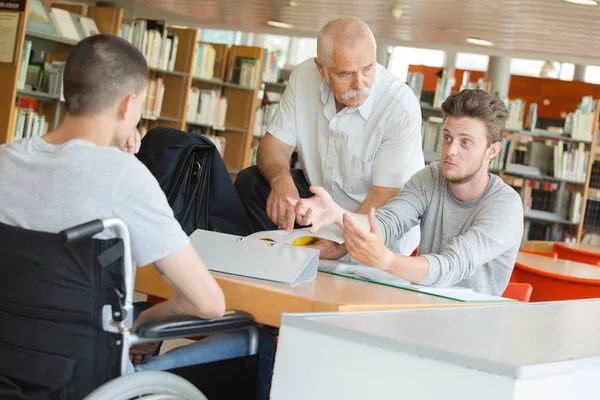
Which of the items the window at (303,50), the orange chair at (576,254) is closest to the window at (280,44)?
the window at (303,50)

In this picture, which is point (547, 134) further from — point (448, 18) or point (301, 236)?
point (301, 236)

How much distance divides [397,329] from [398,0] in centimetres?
767

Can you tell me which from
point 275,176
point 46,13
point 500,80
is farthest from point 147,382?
point 500,80

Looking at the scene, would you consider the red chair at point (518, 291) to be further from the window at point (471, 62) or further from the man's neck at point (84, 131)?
the window at point (471, 62)

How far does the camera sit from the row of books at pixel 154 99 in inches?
338

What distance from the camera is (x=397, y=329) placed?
1.41 metres

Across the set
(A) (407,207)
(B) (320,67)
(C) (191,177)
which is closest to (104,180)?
(C) (191,177)

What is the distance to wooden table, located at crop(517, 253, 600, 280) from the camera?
404cm

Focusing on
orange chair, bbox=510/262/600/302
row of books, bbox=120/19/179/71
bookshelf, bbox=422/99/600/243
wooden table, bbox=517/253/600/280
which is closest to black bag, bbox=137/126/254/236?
orange chair, bbox=510/262/600/302

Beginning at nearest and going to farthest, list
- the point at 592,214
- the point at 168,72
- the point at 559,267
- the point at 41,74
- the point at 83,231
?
the point at 83,231 → the point at 559,267 → the point at 41,74 → the point at 168,72 → the point at 592,214

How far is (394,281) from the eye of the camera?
7.11 feet

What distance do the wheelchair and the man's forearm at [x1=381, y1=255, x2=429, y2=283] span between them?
744mm

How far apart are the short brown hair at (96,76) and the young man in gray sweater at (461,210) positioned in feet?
2.75

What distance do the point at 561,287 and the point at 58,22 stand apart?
4976mm
